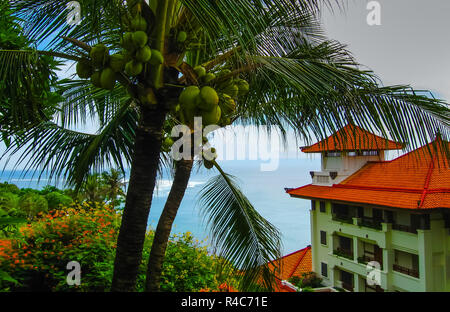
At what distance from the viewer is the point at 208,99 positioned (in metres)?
1.41

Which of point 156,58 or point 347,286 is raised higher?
point 156,58

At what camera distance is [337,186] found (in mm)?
10258

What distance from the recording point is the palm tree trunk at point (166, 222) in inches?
117

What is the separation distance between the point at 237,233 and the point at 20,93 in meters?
2.13

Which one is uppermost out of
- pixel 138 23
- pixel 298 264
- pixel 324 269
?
pixel 138 23

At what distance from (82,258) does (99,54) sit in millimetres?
3138

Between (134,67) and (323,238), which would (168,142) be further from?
(323,238)

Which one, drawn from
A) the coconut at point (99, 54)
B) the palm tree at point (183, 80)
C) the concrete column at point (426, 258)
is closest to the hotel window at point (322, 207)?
the concrete column at point (426, 258)

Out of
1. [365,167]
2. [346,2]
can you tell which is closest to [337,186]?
[365,167]

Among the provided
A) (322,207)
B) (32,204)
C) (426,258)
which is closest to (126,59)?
(426,258)

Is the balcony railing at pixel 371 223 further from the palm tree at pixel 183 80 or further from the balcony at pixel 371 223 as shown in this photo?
the palm tree at pixel 183 80

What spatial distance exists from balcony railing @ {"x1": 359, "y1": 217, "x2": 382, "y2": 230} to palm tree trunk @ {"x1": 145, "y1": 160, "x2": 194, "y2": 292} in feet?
25.7
